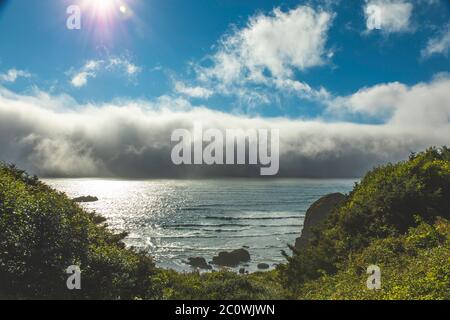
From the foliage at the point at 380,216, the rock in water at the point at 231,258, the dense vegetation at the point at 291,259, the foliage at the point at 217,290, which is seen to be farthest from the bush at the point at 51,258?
the rock in water at the point at 231,258

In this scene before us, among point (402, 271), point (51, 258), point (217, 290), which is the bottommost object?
point (217, 290)

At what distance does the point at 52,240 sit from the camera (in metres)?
14.1

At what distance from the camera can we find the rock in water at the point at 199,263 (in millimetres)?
64562

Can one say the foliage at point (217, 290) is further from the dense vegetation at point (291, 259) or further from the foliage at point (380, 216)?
the foliage at point (380, 216)

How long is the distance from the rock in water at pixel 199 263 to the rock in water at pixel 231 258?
2757 mm

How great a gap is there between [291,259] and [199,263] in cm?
4775

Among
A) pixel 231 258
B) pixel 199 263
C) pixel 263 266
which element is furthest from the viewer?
pixel 231 258

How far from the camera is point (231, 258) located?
6888 centimetres

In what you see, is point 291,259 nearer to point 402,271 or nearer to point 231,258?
point 402,271

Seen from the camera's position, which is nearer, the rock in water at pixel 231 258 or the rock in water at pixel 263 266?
the rock in water at pixel 263 266

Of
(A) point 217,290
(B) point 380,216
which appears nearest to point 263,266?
(B) point 380,216

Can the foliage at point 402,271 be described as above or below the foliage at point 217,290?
above

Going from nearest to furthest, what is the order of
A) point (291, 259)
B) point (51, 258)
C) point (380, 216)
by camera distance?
point (51, 258)
point (380, 216)
point (291, 259)
